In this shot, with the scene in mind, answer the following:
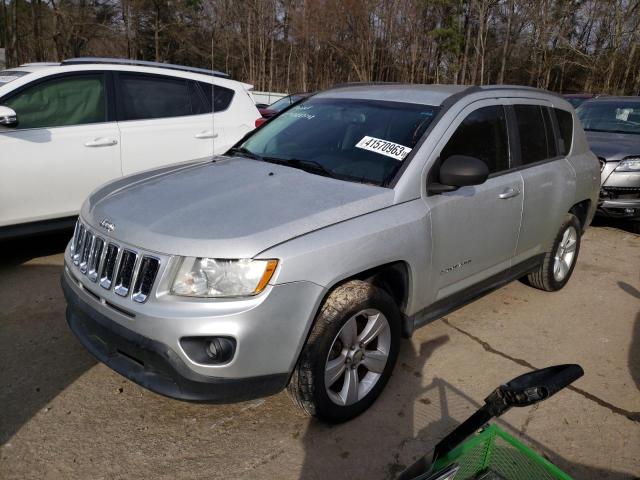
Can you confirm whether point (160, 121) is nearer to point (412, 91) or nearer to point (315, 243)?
point (412, 91)

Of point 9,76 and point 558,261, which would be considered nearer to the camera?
point 558,261

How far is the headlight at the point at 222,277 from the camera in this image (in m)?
2.37

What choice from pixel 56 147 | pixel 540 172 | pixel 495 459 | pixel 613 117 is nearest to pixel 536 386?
pixel 495 459

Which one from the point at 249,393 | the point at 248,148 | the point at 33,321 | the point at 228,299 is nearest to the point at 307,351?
the point at 249,393

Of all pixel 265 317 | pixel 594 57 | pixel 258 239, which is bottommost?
pixel 265 317

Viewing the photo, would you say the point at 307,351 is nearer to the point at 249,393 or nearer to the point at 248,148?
the point at 249,393

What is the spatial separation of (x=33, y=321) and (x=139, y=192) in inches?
61.8

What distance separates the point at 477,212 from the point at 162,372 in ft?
6.92

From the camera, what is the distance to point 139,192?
3.04 metres

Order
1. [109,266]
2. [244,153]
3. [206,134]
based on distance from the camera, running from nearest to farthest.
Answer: [109,266] → [244,153] → [206,134]

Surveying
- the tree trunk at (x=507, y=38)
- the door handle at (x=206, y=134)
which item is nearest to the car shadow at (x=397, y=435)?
the door handle at (x=206, y=134)

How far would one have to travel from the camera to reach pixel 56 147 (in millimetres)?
4750

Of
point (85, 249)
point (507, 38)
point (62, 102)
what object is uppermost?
point (507, 38)

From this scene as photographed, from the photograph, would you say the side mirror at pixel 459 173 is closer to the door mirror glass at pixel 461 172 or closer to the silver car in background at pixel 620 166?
the door mirror glass at pixel 461 172
